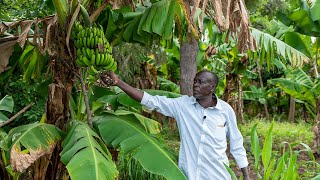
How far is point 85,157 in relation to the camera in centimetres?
269

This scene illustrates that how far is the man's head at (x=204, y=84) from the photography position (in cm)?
292

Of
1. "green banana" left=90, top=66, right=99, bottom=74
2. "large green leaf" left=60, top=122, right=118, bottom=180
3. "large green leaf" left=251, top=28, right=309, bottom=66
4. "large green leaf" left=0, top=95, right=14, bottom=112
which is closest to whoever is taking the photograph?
"large green leaf" left=60, top=122, right=118, bottom=180

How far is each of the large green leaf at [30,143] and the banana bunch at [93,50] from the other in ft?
1.83

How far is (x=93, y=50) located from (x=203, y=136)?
0.97 m

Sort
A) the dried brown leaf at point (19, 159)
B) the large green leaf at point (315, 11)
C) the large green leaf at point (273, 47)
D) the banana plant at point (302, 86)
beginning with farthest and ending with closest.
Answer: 1. the banana plant at point (302, 86)
2. the large green leaf at point (273, 47)
3. the large green leaf at point (315, 11)
4. the dried brown leaf at point (19, 159)

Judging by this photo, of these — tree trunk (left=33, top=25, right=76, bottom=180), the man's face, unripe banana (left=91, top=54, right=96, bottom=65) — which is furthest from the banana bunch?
the man's face

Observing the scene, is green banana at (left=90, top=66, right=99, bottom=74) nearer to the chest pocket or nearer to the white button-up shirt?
the white button-up shirt

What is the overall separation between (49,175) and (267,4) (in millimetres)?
8709

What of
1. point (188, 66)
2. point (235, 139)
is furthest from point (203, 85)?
point (188, 66)

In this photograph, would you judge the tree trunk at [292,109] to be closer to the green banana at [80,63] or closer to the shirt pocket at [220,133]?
the shirt pocket at [220,133]

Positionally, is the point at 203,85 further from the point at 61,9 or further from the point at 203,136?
the point at 61,9

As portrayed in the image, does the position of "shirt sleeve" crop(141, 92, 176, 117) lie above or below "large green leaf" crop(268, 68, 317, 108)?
above

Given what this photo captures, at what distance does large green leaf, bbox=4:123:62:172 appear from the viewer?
2.82m

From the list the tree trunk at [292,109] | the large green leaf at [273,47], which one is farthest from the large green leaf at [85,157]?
the tree trunk at [292,109]
